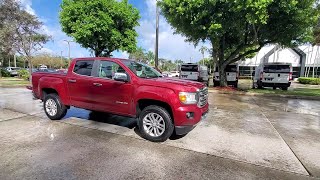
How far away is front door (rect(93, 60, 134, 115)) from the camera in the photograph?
558 centimetres

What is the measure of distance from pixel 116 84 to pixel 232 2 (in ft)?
33.2

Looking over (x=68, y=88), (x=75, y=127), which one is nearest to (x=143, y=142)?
(x=75, y=127)

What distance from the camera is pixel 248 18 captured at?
12930 mm

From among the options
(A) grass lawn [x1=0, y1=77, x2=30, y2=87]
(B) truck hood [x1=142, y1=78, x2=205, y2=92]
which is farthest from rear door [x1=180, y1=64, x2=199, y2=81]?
(B) truck hood [x1=142, y1=78, x2=205, y2=92]

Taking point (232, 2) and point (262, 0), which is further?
point (232, 2)

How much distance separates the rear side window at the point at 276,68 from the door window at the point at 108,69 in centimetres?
1465

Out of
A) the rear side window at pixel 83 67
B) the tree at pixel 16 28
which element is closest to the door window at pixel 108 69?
the rear side window at pixel 83 67

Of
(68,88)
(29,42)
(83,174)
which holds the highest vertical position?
(29,42)

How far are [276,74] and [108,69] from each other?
15074 millimetres

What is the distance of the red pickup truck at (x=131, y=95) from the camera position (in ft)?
16.4

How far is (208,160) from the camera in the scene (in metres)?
4.38

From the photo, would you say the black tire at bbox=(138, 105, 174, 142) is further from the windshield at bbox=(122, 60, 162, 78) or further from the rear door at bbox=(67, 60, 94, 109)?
the rear door at bbox=(67, 60, 94, 109)

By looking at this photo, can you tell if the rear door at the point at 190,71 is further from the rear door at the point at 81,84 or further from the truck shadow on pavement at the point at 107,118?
the rear door at the point at 81,84

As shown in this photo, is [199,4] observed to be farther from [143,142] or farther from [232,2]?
[143,142]
